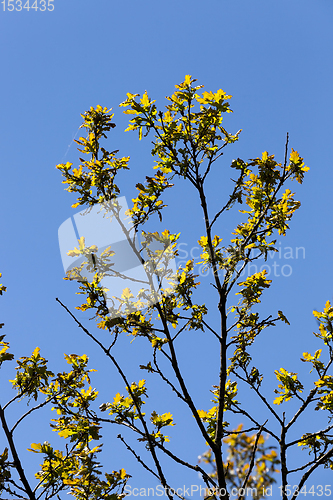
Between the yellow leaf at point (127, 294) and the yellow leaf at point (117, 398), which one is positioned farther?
the yellow leaf at point (127, 294)

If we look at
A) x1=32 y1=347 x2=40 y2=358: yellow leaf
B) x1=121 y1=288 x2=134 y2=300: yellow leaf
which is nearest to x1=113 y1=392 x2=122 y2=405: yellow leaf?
x1=121 y1=288 x2=134 y2=300: yellow leaf

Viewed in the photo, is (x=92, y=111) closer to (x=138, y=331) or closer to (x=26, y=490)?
(x=138, y=331)

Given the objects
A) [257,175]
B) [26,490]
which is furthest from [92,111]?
[26,490]

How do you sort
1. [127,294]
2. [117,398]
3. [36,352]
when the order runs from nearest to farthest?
1. [117,398]
2. [127,294]
3. [36,352]

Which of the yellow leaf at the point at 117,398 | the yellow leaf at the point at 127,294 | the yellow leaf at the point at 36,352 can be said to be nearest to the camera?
the yellow leaf at the point at 117,398

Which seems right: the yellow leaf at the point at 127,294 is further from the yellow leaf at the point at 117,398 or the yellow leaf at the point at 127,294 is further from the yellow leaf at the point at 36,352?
the yellow leaf at the point at 36,352

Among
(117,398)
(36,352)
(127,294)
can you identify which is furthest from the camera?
(36,352)

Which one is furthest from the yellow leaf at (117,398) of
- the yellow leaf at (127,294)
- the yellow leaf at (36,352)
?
the yellow leaf at (36,352)

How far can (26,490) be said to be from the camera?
409 centimetres

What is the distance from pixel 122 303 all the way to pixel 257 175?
2072mm

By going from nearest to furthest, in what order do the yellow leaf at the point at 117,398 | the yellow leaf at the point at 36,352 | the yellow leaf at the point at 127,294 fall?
1. the yellow leaf at the point at 117,398
2. the yellow leaf at the point at 127,294
3. the yellow leaf at the point at 36,352

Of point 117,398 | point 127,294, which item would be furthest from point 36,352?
point 127,294

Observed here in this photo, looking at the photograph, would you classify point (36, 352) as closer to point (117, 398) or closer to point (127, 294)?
point (117, 398)

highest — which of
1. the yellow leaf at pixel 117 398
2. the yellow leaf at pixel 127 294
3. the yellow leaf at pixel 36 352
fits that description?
the yellow leaf at pixel 127 294
